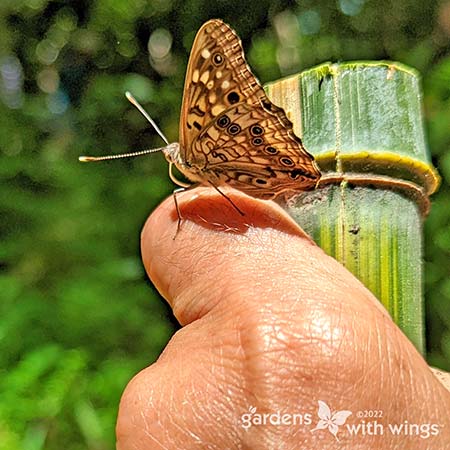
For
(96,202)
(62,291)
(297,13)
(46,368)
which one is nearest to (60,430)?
(46,368)

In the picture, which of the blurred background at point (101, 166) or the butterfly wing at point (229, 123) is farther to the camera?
the blurred background at point (101, 166)

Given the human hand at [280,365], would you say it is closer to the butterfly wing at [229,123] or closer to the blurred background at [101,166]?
the butterfly wing at [229,123]

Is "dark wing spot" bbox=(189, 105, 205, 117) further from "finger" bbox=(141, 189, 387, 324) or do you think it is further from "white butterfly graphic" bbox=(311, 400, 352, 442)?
"white butterfly graphic" bbox=(311, 400, 352, 442)

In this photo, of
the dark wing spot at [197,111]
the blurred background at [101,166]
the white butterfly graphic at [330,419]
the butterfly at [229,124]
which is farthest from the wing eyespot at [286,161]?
the blurred background at [101,166]

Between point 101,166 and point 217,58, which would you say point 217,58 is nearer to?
point 217,58

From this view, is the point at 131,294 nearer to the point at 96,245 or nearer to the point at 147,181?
the point at 96,245

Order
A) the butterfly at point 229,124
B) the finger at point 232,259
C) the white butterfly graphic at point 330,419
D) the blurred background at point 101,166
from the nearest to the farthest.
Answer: the white butterfly graphic at point 330,419 < the finger at point 232,259 < the butterfly at point 229,124 < the blurred background at point 101,166

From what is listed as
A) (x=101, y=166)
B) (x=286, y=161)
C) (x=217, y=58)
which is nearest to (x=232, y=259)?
(x=286, y=161)
